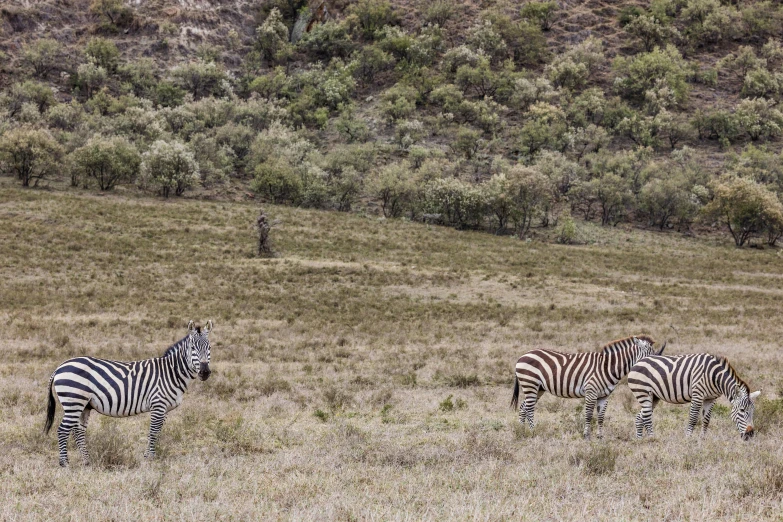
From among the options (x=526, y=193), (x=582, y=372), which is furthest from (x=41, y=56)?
(x=582, y=372)

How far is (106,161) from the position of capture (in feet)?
225

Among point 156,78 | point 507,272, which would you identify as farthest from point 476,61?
point 507,272

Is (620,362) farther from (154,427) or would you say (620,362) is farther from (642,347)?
(154,427)

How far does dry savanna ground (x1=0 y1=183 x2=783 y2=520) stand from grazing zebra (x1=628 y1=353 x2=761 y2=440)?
478 millimetres

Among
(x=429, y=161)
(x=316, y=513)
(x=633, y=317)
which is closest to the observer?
(x=316, y=513)

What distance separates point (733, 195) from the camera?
2997 inches

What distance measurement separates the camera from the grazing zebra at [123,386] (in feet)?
30.3

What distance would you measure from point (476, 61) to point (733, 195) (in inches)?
2791

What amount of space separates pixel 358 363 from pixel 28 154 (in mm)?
62246

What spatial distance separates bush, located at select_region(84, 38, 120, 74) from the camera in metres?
119

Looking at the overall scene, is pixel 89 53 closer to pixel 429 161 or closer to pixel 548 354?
pixel 429 161

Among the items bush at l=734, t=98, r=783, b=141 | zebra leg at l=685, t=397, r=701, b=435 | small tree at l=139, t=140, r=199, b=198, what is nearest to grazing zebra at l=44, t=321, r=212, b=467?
zebra leg at l=685, t=397, r=701, b=435

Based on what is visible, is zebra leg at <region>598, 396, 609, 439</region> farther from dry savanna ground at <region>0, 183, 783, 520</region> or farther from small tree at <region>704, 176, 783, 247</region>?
small tree at <region>704, 176, 783, 247</region>

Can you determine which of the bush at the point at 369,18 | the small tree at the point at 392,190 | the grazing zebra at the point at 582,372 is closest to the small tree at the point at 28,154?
the small tree at the point at 392,190
